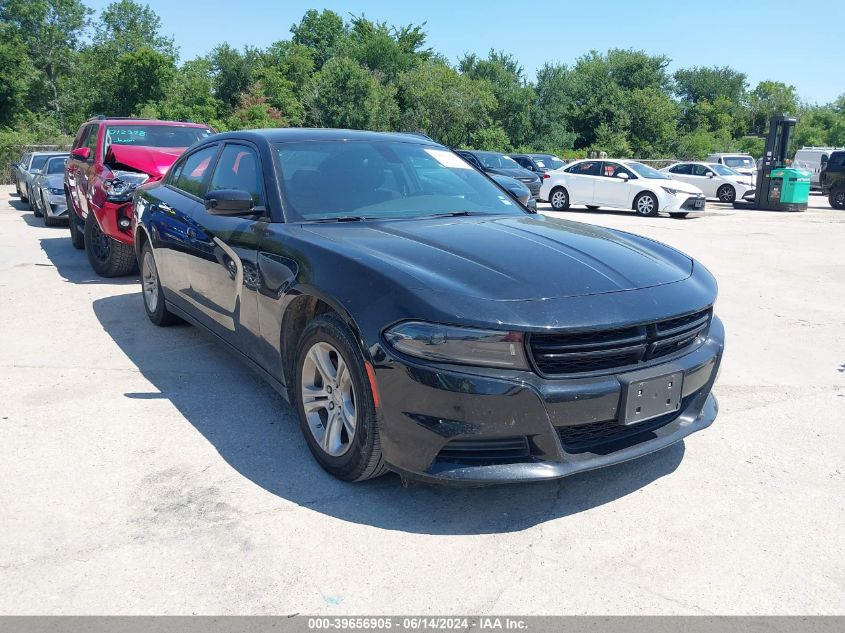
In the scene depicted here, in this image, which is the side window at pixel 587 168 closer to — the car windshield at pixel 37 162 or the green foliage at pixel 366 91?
the car windshield at pixel 37 162

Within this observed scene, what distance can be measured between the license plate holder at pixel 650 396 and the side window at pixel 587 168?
1770cm

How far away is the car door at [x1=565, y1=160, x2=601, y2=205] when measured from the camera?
19906 mm

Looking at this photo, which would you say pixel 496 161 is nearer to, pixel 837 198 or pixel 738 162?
pixel 738 162

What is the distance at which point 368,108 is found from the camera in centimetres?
4394

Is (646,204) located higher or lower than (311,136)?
lower

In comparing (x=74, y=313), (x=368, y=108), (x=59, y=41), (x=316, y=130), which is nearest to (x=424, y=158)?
(x=316, y=130)

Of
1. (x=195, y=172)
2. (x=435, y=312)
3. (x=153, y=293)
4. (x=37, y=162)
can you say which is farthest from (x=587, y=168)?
(x=435, y=312)

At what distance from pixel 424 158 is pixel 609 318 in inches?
83.8

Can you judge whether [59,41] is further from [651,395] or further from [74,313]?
[651,395]

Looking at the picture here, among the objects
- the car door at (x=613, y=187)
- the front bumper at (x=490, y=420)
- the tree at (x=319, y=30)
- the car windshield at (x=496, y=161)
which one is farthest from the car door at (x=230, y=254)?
the tree at (x=319, y=30)

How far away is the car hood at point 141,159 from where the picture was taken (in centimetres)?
798

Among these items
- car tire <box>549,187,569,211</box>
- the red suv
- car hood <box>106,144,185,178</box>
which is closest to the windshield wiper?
the red suv

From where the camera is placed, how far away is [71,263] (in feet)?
30.6

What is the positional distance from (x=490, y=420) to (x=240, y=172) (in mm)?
2543
